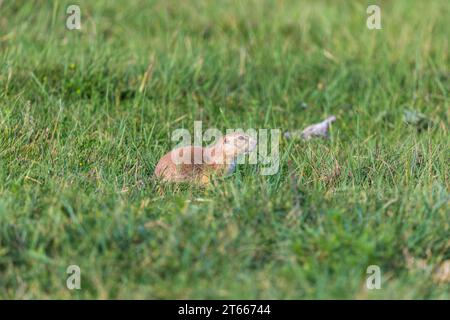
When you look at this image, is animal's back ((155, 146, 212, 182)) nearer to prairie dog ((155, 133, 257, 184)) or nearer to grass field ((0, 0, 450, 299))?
prairie dog ((155, 133, 257, 184))

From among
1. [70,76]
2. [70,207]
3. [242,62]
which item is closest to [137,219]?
[70,207]

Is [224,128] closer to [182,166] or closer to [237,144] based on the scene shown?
[237,144]

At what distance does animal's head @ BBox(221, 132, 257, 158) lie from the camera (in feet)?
18.1

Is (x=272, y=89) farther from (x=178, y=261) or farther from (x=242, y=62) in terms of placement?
(x=178, y=261)

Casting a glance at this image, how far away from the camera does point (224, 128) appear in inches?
242

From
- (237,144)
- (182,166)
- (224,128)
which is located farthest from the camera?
(224,128)

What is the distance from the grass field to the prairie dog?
0.48 ft

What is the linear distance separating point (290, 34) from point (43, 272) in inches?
169

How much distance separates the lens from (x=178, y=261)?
4047 mm

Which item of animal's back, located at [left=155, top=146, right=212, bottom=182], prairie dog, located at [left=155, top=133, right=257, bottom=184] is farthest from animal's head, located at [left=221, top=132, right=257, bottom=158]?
animal's back, located at [left=155, top=146, right=212, bottom=182]

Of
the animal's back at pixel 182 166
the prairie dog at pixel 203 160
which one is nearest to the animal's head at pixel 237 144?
the prairie dog at pixel 203 160

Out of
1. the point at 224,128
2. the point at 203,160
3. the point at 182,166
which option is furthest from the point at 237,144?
the point at 224,128

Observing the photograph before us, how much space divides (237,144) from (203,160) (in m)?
0.25

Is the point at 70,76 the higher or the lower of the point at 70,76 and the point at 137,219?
→ the higher
